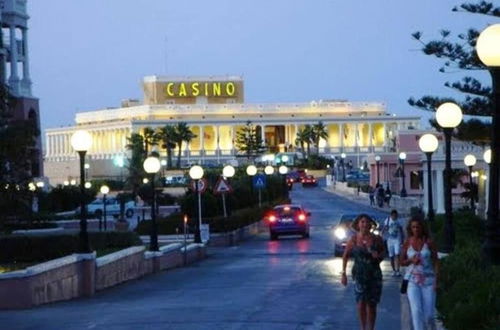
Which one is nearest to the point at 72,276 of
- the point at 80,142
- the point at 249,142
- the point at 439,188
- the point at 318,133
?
the point at 80,142

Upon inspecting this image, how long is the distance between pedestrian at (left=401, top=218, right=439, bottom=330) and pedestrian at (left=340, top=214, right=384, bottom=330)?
0.81 metres

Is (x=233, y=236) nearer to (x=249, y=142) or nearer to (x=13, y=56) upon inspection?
(x=13, y=56)

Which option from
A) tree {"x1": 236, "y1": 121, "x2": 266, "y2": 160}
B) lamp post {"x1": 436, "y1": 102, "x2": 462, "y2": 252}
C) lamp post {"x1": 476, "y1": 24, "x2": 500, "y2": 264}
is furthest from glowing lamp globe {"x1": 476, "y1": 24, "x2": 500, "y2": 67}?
tree {"x1": 236, "y1": 121, "x2": 266, "y2": 160}

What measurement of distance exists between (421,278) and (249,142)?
151623mm

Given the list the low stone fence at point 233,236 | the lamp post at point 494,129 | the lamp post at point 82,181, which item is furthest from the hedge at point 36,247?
the lamp post at point 494,129

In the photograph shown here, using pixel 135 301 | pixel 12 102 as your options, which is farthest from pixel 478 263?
pixel 12 102

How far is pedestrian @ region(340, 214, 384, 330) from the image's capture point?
14047mm

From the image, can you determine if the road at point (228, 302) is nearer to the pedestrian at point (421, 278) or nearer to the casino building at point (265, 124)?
the pedestrian at point (421, 278)

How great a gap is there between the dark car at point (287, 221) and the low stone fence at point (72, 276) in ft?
55.7

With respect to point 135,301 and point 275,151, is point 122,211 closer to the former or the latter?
point 135,301

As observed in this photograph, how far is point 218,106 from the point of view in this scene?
19050 cm

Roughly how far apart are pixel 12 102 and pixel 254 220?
2664 centimetres

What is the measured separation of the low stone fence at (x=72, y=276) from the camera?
20672 millimetres

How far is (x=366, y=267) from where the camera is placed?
14.0m
